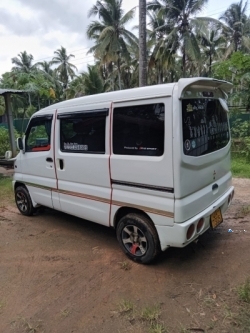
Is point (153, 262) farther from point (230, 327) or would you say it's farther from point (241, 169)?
point (241, 169)

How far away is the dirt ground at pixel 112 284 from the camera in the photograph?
2.37m

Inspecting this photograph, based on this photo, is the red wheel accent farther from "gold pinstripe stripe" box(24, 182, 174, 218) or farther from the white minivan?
"gold pinstripe stripe" box(24, 182, 174, 218)

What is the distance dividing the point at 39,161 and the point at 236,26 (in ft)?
104

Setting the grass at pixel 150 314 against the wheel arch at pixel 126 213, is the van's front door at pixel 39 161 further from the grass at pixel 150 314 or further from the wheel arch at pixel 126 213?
the grass at pixel 150 314

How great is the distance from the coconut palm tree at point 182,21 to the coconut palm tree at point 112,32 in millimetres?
3148

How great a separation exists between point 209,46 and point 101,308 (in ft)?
104

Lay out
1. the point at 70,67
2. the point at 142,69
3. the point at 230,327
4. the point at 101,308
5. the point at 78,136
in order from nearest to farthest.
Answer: the point at 230,327 → the point at 101,308 → the point at 78,136 → the point at 142,69 → the point at 70,67

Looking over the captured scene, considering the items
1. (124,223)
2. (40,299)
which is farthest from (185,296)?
(40,299)

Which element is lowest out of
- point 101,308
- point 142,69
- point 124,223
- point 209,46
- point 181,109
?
point 101,308

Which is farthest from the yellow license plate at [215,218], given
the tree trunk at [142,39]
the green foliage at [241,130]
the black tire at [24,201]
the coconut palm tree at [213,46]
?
the coconut palm tree at [213,46]

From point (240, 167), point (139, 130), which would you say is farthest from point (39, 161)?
point (240, 167)

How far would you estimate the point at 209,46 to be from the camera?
29.2m

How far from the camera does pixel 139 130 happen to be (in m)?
2.99

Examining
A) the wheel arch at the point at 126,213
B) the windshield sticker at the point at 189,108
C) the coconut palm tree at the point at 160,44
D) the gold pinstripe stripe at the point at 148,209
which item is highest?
the coconut palm tree at the point at 160,44
